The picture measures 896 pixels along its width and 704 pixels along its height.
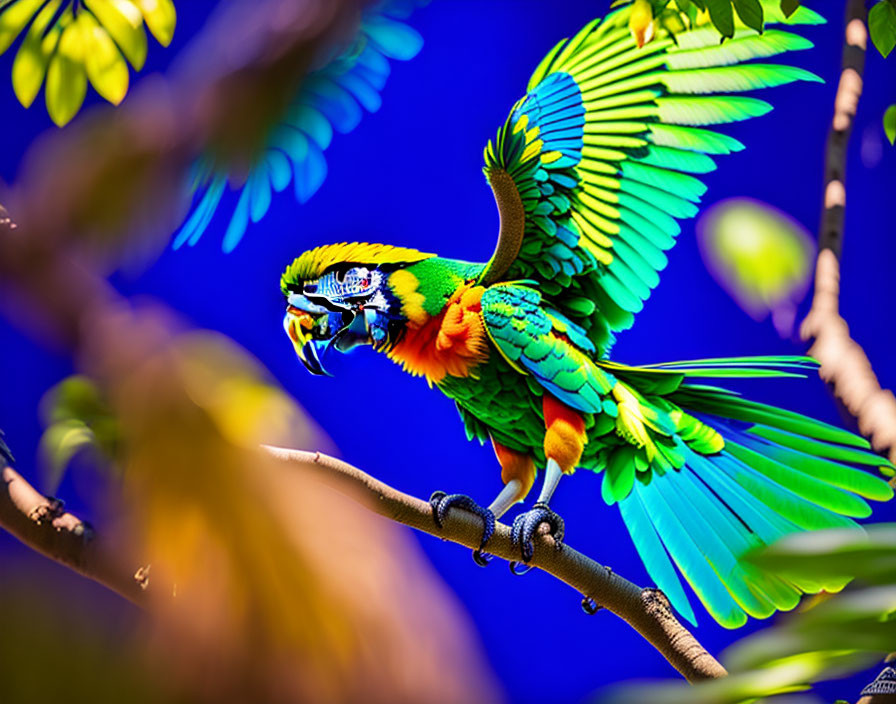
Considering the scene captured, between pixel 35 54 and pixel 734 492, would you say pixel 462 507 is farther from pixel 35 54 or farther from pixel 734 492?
pixel 35 54

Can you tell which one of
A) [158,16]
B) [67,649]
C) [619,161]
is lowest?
[67,649]

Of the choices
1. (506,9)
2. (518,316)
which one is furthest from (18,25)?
(506,9)

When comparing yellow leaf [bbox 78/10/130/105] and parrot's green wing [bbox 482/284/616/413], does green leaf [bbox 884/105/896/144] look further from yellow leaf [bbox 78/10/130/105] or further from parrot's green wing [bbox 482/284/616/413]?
yellow leaf [bbox 78/10/130/105]

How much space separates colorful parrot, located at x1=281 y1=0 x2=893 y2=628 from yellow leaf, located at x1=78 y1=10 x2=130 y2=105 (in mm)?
513

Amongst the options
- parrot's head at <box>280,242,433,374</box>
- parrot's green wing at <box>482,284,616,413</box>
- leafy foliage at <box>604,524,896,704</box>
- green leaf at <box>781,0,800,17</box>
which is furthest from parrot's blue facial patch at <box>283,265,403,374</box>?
leafy foliage at <box>604,524,896,704</box>

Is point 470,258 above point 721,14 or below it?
above

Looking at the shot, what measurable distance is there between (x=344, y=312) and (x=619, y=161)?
1.40 ft

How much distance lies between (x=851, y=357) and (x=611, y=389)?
350mm

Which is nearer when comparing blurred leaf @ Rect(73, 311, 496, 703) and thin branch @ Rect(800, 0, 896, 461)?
blurred leaf @ Rect(73, 311, 496, 703)

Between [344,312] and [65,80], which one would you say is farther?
[344,312]

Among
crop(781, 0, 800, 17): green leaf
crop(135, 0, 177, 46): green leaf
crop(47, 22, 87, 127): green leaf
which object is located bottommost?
crop(47, 22, 87, 127): green leaf

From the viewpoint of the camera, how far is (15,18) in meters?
0.55

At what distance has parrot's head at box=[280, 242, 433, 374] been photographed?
113cm

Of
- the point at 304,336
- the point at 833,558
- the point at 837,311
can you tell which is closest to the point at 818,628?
the point at 833,558
